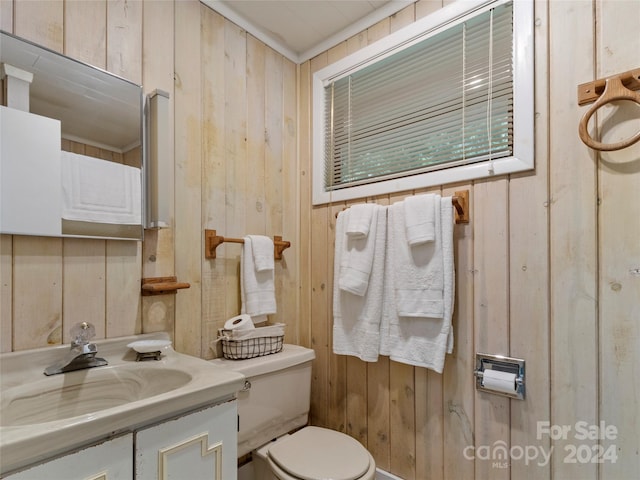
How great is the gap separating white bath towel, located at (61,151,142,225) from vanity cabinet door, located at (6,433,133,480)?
731 mm

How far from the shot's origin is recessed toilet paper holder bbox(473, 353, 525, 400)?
1188mm

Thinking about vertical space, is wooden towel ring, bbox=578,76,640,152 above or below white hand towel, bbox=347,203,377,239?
above

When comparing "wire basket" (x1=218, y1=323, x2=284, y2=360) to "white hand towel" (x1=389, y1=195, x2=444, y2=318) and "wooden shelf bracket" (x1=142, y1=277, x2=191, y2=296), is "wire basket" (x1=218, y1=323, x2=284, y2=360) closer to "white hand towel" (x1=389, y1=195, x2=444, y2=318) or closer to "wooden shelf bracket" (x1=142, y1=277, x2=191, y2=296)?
"wooden shelf bracket" (x1=142, y1=277, x2=191, y2=296)

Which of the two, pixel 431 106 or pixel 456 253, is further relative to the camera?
pixel 431 106

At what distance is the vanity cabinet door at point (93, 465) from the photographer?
26.0 inches

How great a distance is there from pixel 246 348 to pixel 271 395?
22cm

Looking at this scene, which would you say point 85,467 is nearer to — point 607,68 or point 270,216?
point 270,216

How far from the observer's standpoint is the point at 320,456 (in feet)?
4.24

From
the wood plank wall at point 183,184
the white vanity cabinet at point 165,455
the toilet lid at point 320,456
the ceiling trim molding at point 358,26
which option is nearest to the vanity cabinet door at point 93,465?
the white vanity cabinet at point 165,455

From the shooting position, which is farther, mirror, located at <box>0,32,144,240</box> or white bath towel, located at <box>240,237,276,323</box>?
white bath towel, located at <box>240,237,276,323</box>

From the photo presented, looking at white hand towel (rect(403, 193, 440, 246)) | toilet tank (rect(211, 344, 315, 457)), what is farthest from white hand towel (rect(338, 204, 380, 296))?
toilet tank (rect(211, 344, 315, 457))

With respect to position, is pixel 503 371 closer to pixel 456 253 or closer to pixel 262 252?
pixel 456 253

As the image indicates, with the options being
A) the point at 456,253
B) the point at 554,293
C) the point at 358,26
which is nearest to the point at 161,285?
the point at 456,253

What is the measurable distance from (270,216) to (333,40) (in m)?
0.98
